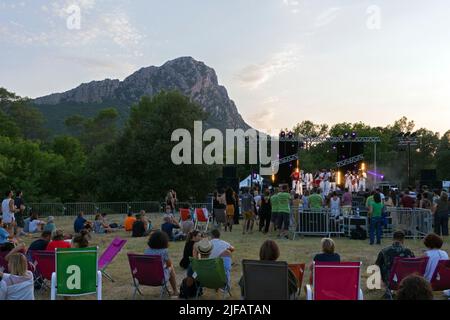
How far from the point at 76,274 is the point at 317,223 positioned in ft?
32.3

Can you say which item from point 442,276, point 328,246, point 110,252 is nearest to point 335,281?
point 328,246

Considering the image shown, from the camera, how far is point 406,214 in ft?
48.0

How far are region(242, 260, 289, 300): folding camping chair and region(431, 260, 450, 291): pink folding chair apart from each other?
2.76 metres

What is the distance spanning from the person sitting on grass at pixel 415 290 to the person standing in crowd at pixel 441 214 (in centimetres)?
1156

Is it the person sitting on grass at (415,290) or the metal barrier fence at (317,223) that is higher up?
the person sitting on grass at (415,290)

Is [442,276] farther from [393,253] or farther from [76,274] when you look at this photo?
[76,274]

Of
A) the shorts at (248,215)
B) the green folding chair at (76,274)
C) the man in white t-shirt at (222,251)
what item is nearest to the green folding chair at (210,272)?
the man in white t-shirt at (222,251)

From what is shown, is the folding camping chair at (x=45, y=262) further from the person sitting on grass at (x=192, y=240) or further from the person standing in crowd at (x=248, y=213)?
the person standing in crowd at (x=248, y=213)

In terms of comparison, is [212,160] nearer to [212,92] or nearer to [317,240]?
[317,240]

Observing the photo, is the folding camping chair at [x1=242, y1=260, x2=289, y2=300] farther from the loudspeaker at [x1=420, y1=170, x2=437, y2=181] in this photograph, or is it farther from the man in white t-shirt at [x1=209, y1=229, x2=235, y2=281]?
the loudspeaker at [x1=420, y1=170, x2=437, y2=181]

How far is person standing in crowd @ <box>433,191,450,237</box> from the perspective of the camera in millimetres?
14053

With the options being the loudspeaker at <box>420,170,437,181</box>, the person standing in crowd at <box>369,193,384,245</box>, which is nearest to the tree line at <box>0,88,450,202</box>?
the loudspeaker at <box>420,170,437,181</box>

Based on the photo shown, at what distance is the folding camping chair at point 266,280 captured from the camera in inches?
212
